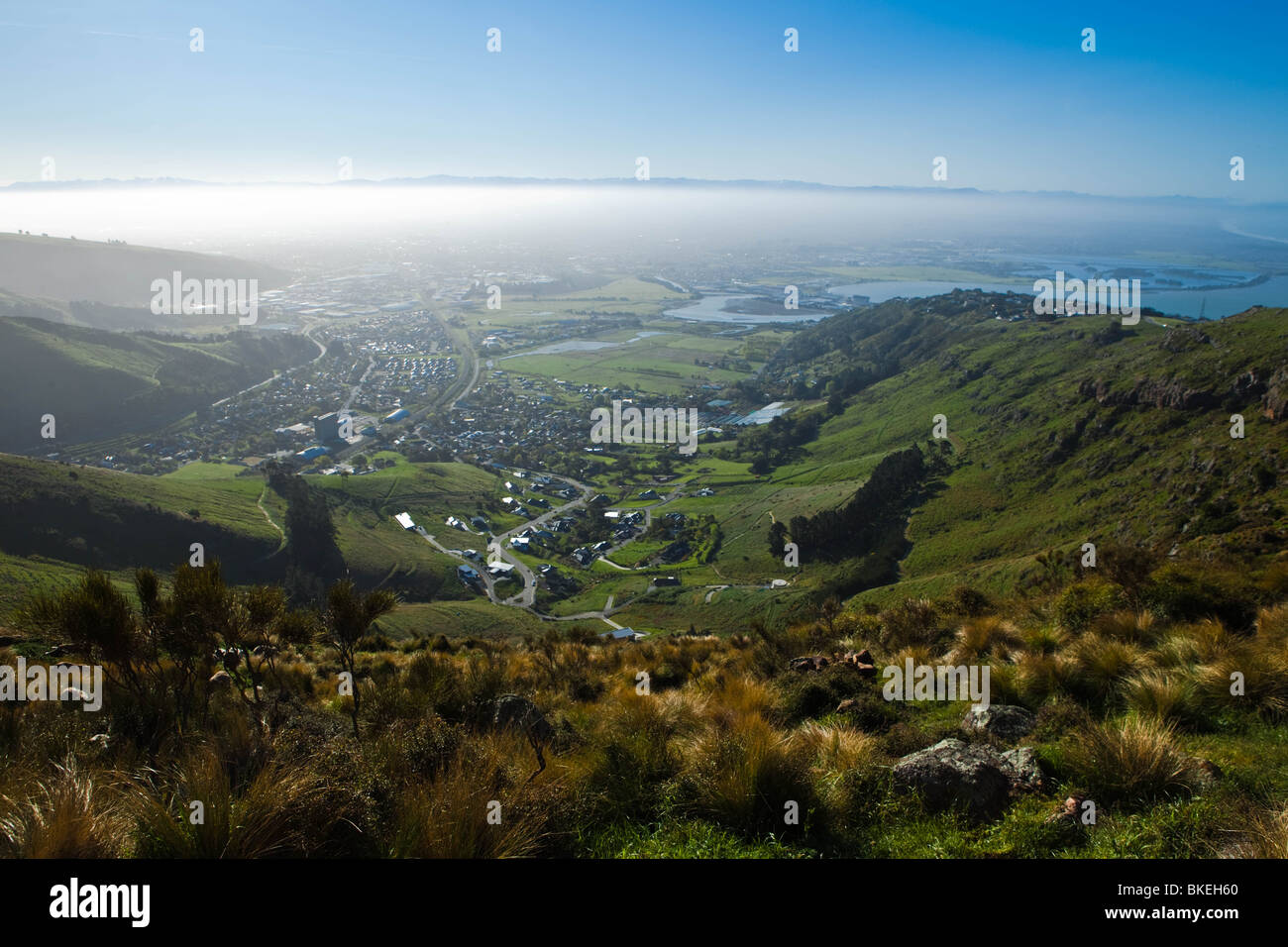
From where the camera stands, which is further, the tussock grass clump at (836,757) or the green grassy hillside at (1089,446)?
the green grassy hillside at (1089,446)

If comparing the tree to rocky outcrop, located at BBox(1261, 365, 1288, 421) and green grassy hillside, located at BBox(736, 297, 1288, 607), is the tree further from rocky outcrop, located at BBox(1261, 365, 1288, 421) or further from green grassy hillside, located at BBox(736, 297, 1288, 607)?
rocky outcrop, located at BBox(1261, 365, 1288, 421)

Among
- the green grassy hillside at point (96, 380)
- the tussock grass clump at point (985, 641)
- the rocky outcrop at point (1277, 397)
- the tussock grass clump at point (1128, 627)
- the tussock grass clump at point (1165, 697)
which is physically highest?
the green grassy hillside at point (96, 380)

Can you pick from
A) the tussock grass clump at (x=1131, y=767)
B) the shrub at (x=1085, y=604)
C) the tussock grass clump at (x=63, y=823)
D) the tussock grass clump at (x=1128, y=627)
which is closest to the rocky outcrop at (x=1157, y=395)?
the shrub at (x=1085, y=604)

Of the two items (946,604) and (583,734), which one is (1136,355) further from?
(583,734)

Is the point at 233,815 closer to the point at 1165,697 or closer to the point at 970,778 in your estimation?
the point at 970,778

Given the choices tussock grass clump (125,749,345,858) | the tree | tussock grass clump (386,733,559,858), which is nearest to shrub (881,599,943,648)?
tussock grass clump (386,733,559,858)

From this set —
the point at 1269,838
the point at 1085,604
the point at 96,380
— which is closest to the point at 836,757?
the point at 1269,838

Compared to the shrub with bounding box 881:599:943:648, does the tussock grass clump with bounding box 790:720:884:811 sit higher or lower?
higher

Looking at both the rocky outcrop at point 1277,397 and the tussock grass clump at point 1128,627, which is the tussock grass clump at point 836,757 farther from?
the rocky outcrop at point 1277,397

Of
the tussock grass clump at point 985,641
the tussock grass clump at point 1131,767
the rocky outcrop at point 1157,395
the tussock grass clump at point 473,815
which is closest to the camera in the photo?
the tussock grass clump at point 473,815
